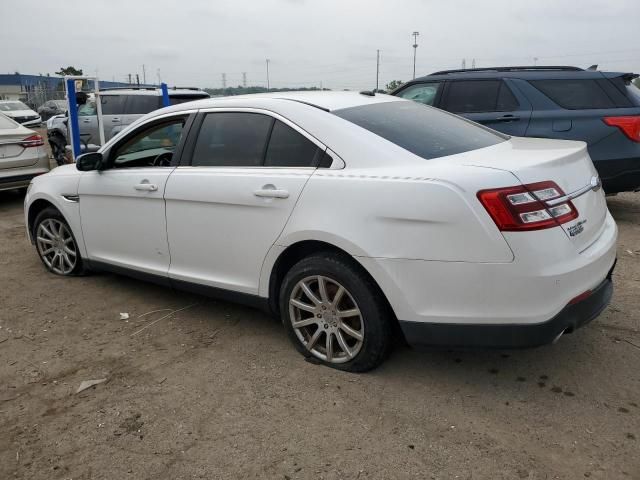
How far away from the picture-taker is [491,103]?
22.0ft

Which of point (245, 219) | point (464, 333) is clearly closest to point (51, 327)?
point (245, 219)

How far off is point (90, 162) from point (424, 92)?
4.56m

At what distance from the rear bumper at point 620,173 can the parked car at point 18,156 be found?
310 inches

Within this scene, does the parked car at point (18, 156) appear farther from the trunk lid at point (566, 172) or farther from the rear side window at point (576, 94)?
the trunk lid at point (566, 172)

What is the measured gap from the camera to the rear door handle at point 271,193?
3219 millimetres

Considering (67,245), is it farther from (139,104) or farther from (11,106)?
(11,106)

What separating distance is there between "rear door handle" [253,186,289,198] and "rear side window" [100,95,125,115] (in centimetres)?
991

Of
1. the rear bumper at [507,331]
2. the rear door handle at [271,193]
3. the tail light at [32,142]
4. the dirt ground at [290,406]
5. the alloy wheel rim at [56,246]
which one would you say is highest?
the rear door handle at [271,193]

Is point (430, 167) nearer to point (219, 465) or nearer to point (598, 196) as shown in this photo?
point (598, 196)

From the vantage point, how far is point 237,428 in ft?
9.11

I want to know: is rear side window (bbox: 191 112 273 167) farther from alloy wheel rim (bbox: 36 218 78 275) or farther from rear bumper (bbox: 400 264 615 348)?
alloy wheel rim (bbox: 36 218 78 275)

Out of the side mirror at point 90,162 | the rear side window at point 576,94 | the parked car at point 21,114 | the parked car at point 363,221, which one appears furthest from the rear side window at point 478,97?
the parked car at point 21,114

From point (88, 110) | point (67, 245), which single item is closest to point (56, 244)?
point (67, 245)

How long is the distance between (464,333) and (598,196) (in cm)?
118
